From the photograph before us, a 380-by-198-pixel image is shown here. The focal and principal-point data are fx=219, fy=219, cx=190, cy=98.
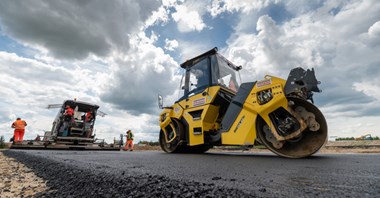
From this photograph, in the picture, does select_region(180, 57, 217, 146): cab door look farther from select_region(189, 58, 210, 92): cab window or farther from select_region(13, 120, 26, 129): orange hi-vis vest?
select_region(13, 120, 26, 129): orange hi-vis vest

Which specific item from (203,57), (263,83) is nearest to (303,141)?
(263,83)

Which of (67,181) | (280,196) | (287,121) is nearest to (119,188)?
(67,181)

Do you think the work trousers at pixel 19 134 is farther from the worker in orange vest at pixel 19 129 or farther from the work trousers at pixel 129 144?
the work trousers at pixel 129 144

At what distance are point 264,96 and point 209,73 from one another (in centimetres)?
199

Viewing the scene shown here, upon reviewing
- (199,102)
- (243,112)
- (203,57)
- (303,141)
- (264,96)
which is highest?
(203,57)

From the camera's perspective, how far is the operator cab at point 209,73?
5.74 m

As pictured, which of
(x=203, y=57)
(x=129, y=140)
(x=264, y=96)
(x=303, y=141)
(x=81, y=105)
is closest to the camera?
(x=303, y=141)

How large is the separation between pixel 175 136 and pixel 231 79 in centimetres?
230

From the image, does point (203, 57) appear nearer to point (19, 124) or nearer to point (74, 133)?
point (74, 133)

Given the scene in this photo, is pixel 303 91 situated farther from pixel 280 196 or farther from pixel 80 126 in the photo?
pixel 80 126

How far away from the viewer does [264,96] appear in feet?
13.3

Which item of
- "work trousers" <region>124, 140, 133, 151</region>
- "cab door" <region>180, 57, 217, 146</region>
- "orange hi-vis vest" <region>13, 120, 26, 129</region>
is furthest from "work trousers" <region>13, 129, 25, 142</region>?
"cab door" <region>180, 57, 217, 146</region>

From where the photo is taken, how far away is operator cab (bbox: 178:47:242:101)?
5738mm

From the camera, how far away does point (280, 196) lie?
3.41 ft
